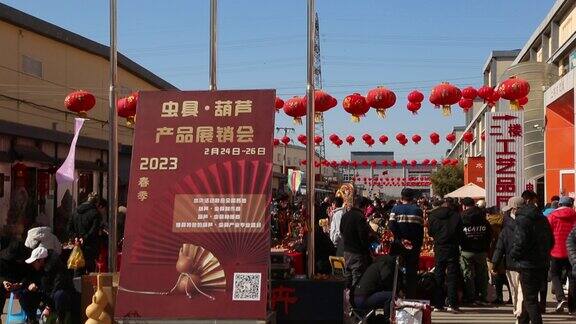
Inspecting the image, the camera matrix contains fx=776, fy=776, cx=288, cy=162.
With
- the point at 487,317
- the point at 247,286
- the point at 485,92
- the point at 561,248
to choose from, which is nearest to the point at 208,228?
the point at 247,286

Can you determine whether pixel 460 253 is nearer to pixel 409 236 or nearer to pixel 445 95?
pixel 409 236

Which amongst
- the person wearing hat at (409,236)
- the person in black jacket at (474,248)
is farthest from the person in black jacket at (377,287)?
the person in black jacket at (474,248)

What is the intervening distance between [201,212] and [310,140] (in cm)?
175

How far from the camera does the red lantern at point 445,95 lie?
16938 mm

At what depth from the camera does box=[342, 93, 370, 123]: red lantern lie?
17.0 m

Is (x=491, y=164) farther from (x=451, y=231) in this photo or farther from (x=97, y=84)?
(x=97, y=84)

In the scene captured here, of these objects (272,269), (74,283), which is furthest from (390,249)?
(74,283)

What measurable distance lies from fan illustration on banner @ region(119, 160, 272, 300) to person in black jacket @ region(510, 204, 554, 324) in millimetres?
3323

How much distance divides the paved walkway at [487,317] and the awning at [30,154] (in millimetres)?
14866

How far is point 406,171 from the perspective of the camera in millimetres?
113750

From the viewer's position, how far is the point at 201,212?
726cm

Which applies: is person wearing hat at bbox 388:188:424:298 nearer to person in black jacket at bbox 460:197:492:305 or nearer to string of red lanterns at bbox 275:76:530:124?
person in black jacket at bbox 460:197:492:305

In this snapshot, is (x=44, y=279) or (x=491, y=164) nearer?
(x=44, y=279)

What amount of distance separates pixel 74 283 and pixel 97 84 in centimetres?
2237
